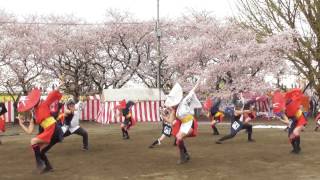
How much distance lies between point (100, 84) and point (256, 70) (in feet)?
41.2

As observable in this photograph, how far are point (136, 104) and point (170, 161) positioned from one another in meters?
19.9

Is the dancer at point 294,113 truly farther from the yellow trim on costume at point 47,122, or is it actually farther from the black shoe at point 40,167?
the black shoe at point 40,167

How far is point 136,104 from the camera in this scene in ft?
101

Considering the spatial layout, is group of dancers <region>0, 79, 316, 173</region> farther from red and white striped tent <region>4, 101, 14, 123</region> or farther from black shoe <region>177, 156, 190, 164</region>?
red and white striped tent <region>4, 101, 14, 123</region>

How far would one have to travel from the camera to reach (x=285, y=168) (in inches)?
378

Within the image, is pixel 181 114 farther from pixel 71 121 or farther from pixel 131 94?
pixel 131 94

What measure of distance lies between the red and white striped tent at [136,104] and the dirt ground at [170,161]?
14.9 meters

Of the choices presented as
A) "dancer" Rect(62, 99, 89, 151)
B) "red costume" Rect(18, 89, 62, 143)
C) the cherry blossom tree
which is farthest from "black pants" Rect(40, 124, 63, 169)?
the cherry blossom tree

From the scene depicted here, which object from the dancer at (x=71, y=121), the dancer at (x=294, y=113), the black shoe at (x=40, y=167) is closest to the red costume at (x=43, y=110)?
the black shoe at (x=40, y=167)

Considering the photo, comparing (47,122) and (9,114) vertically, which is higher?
(47,122)

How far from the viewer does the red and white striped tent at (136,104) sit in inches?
1196

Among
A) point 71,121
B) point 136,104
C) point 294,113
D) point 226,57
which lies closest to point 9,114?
point 136,104

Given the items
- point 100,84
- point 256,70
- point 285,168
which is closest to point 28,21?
point 100,84

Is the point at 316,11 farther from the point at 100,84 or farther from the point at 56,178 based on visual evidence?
the point at 56,178
